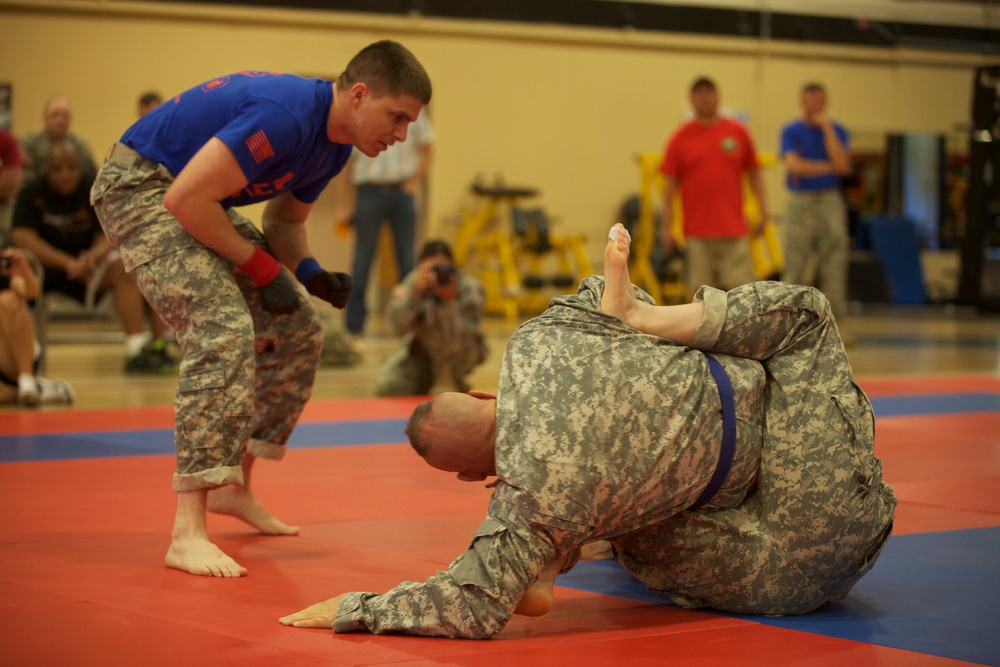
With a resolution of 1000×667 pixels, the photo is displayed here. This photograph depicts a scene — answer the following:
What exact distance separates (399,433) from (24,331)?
2.13 metres

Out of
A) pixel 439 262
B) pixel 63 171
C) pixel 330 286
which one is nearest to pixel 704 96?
pixel 439 262

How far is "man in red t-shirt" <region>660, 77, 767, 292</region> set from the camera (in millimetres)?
8781

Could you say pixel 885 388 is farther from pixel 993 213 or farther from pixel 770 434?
pixel 993 213

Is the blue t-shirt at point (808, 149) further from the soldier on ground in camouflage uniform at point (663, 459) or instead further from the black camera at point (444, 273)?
the soldier on ground in camouflage uniform at point (663, 459)

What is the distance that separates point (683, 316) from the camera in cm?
271

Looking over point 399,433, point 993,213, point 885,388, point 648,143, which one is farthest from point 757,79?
point 399,433

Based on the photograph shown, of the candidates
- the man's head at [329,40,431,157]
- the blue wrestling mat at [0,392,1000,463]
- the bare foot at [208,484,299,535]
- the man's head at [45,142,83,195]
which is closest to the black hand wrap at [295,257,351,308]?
the man's head at [329,40,431,157]

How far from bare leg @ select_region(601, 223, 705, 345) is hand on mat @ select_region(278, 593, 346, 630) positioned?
2.87ft

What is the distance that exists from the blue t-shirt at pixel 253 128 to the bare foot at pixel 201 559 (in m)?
0.92

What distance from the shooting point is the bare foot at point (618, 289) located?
2695mm

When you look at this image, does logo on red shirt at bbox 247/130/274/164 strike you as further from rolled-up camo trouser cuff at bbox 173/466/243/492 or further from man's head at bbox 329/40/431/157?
rolled-up camo trouser cuff at bbox 173/466/243/492

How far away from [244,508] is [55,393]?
332 centimetres

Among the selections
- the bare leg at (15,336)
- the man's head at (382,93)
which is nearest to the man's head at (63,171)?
the bare leg at (15,336)

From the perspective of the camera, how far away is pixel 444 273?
6.39m
